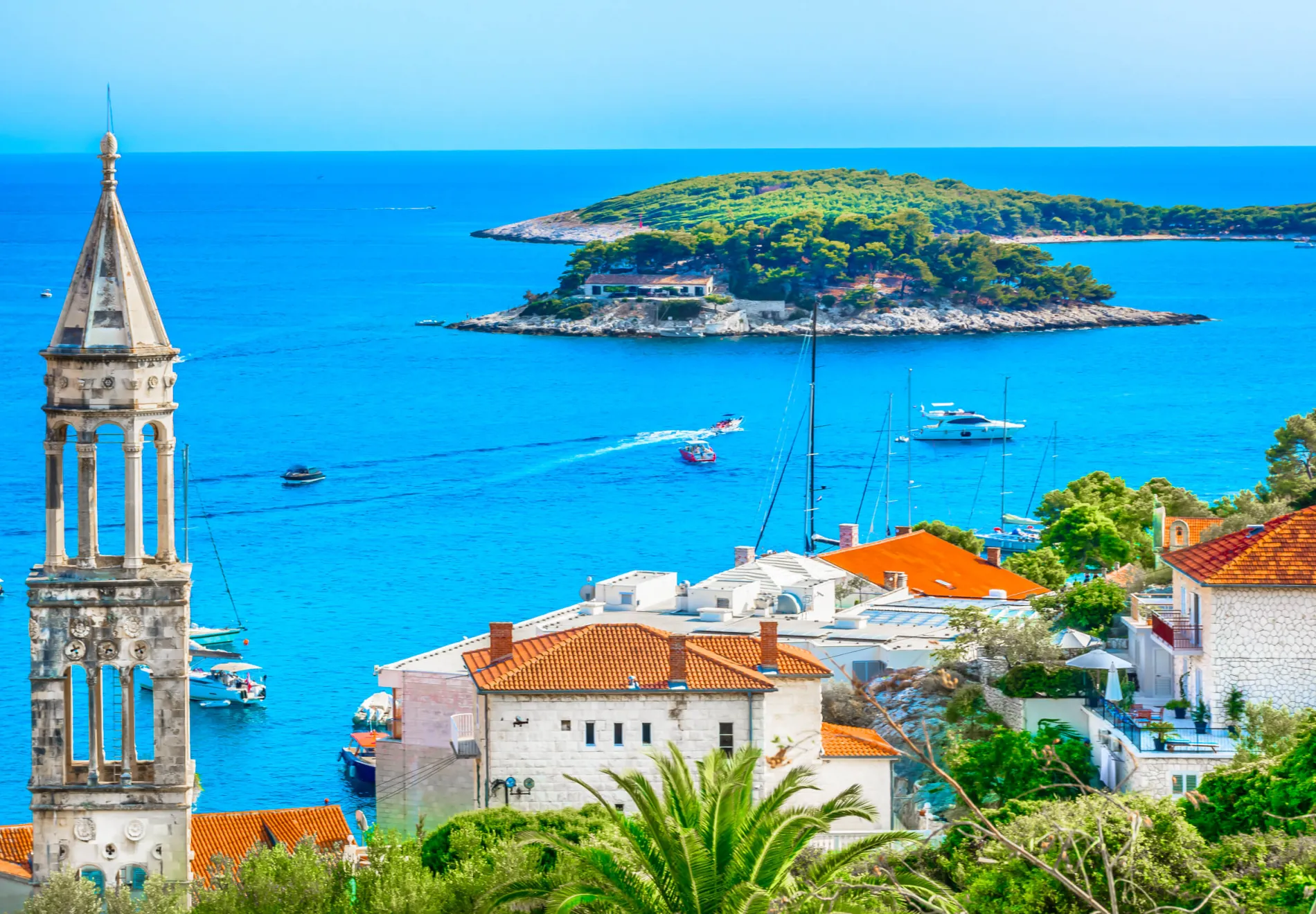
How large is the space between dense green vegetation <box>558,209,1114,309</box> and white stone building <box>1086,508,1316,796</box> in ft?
498

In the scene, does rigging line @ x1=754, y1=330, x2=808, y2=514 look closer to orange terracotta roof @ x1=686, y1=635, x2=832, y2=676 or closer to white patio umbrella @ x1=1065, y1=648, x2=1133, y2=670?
orange terracotta roof @ x1=686, y1=635, x2=832, y2=676

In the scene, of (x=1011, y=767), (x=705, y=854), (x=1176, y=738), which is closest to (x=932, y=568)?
(x=1011, y=767)

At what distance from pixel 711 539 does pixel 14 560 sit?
104 feet

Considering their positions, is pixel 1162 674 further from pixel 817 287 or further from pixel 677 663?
pixel 817 287

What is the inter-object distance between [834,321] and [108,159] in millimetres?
160351

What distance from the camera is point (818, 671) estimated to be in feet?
101

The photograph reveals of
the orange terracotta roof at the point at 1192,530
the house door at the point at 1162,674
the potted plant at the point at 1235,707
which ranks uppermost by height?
the orange terracotta roof at the point at 1192,530

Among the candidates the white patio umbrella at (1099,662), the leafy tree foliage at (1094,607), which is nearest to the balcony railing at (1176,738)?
the white patio umbrella at (1099,662)

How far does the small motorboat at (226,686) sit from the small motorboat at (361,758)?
779 cm

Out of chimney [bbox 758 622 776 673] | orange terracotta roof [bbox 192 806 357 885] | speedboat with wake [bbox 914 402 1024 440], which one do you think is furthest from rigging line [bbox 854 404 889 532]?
chimney [bbox 758 622 776 673]

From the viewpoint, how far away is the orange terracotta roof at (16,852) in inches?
Answer: 976

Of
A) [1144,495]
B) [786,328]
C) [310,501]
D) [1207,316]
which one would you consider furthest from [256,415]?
[1207,316]

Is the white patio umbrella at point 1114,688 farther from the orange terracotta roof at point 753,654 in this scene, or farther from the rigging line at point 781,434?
the rigging line at point 781,434

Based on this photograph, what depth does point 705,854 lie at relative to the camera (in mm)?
17047
